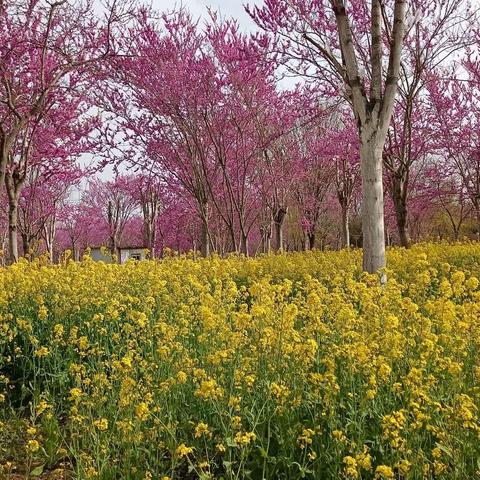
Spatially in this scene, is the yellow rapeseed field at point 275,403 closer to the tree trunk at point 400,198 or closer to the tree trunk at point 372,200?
the tree trunk at point 372,200

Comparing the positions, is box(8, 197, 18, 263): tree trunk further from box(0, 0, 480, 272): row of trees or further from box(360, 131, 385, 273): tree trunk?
box(360, 131, 385, 273): tree trunk

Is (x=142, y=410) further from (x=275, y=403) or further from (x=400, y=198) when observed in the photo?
(x=400, y=198)

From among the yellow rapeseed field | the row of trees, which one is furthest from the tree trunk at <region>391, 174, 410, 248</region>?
the yellow rapeseed field

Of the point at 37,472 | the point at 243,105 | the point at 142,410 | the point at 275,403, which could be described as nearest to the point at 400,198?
the point at 243,105

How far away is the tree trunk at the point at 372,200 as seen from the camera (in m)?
6.27

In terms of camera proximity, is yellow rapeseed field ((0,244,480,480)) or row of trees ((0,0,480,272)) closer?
yellow rapeseed field ((0,244,480,480))

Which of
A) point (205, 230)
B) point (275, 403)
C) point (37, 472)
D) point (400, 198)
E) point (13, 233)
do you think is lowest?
point (37, 472)

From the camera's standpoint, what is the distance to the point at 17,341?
16.0 feet

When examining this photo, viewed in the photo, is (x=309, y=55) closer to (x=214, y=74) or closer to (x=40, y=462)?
(x=214, y=74)

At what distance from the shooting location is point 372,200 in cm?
631

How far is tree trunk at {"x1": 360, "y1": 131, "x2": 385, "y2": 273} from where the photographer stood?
247 inches

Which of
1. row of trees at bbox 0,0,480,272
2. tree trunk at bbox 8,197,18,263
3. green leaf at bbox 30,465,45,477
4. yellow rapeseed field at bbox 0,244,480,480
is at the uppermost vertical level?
row of trees at bbox 0,0,480,272

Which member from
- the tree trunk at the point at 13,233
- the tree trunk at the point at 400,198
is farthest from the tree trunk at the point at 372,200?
the tree trunk at the point at 13,233

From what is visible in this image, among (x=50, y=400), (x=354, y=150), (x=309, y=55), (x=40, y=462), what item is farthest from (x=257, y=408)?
(x=354, y=150)
